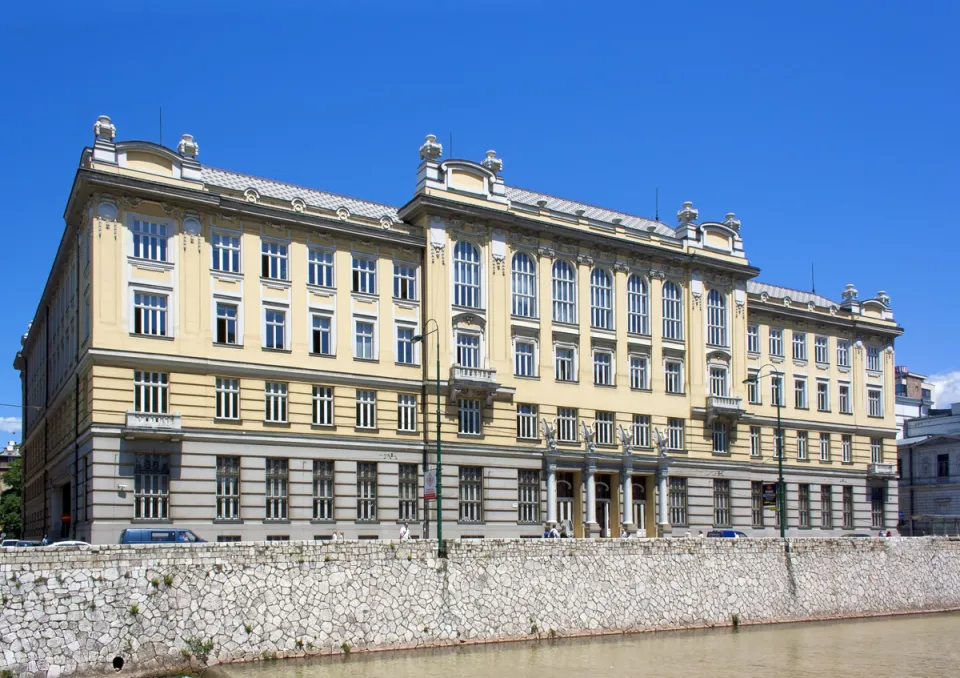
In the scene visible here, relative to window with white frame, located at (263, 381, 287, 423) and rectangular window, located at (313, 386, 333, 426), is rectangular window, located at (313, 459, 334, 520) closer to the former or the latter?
rectangular window, located at (313, 386, 333, 426)

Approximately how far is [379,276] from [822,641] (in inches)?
1167

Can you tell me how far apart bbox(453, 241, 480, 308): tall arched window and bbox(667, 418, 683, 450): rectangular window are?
638 inches

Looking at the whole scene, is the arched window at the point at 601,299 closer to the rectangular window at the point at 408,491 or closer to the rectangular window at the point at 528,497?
the rectangular window at the point at 528,497

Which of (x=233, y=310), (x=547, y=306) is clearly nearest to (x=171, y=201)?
(x=233, y=310)

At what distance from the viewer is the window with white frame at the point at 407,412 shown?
6216 centimetres

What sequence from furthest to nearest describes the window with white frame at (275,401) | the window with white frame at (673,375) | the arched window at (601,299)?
the window with white frame at (673,375) → the arched window at (601,299) → the window with white frame at (275,401)

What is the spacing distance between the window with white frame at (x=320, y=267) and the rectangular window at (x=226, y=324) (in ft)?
15.5

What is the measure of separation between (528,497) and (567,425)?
16.7ft

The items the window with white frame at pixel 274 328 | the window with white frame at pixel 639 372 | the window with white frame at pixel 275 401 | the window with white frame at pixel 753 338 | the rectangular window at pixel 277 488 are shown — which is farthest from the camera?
the window with white frame at pixel 753 338

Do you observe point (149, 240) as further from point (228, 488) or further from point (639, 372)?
point (639, 372)

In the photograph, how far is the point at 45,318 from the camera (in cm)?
7581

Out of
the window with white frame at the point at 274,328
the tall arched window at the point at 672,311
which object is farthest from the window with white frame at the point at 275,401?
the tall arched window at the point at 672,311

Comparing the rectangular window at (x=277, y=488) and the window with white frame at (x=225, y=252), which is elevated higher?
the window with white frame at (x=225, y=252)

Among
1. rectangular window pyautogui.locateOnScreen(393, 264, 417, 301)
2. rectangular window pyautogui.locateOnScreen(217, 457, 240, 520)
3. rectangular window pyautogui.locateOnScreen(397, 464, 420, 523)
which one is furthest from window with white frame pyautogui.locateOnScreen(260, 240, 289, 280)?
rectangular window pyautogui.locateOnScreen(397, 464, 420, 523)
